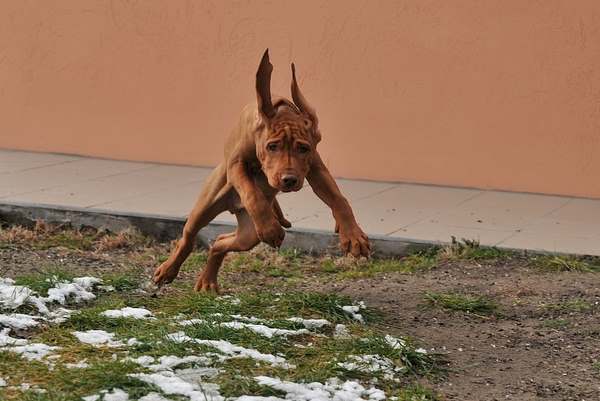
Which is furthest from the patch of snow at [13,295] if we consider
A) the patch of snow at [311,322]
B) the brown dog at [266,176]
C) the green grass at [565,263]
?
the green grass at [565,263]

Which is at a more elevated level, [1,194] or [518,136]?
[518,136]

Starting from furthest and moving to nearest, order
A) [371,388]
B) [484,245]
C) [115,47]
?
[115,47], [484,245], [371,388]

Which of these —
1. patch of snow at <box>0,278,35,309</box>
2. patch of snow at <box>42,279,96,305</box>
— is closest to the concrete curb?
patch of snow at <box>42,279,96,305</box>

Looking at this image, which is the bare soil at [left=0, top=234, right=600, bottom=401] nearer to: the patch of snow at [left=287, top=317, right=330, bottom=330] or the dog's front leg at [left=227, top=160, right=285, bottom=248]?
the patch of snow at [left=287, top=317, right=330, bottom=330]

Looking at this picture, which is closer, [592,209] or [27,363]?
[27,363]

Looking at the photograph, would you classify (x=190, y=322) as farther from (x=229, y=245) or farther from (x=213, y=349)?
(x=229, y=245)

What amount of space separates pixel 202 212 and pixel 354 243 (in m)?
1.19

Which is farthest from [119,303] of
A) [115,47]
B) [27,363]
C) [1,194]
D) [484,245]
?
[115,47]

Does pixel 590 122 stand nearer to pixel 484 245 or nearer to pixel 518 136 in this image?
pixel 518 136

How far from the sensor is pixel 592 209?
35.0 feet

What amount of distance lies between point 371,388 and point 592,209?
545cm

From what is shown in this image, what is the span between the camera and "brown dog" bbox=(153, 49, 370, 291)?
6648 mm

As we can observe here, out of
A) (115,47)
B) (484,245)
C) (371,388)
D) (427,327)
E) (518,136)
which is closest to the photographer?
(371,388)

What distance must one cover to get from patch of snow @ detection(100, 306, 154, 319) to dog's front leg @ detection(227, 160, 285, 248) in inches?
29.5
